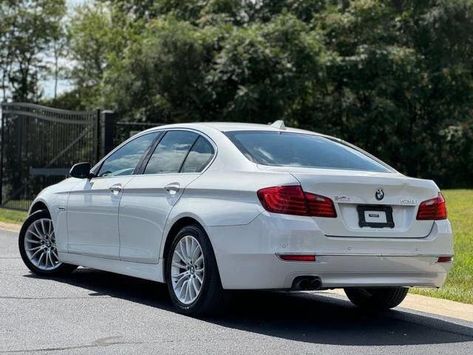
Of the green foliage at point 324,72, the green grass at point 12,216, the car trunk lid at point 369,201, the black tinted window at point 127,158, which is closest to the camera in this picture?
the car trunk lid at point 369,201

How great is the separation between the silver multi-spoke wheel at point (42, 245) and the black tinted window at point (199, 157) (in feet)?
7.51

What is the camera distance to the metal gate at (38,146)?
18172 mm

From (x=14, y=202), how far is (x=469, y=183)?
1649 cm

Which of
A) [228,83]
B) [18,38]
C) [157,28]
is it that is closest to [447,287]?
[228,83]

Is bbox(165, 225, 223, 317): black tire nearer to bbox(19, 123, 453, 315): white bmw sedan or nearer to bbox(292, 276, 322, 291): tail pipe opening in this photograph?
bbox(19, 123, 453, 315): white bmw sedan

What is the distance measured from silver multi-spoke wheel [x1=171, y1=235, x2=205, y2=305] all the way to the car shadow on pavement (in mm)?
268

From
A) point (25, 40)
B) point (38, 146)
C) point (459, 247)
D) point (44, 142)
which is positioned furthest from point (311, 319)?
point (25, 40)

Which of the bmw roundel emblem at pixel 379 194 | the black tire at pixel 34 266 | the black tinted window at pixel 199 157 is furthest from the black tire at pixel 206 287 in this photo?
the black tire at pixel 34 266

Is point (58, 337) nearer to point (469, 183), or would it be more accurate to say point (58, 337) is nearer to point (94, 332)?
point (94, 332)

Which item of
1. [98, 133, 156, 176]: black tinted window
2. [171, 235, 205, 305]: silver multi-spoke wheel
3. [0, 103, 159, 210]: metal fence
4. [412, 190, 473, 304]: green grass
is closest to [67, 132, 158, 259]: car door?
[98, 133, 156, 176]: black tinted window

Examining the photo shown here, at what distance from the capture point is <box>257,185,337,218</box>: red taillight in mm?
6809

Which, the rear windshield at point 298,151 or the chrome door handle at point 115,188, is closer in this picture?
the rear windshield at point 298,151

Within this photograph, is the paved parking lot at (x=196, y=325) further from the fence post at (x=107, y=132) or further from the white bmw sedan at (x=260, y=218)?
the fence post at (x=107, y=132)

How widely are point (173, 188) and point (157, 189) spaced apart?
25 centimetres
